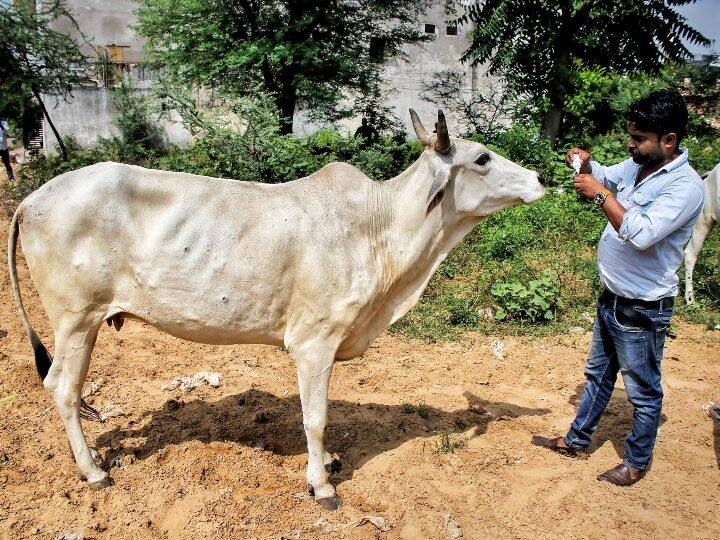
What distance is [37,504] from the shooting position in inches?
141

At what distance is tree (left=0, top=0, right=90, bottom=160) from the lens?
1220cm

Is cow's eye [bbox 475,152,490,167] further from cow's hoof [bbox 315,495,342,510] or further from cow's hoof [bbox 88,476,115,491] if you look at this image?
cow's hoof [bbox 88,476,115,491]

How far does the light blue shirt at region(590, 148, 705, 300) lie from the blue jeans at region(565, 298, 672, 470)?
0.55ft

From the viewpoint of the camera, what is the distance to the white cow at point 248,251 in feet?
11.5

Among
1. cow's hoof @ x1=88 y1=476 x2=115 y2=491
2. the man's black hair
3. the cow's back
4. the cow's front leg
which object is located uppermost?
the man's black hair

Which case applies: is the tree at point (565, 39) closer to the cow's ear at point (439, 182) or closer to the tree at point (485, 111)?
the tree at point (485, 111)

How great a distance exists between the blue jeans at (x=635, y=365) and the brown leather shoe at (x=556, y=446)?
39cm

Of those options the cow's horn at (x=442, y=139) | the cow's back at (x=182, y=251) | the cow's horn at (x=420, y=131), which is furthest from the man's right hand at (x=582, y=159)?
the cow's back at (x=182, y=251)

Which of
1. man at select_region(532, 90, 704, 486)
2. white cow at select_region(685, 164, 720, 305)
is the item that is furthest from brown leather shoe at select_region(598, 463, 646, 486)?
white cow at select_region(685, 164, 720, 305)

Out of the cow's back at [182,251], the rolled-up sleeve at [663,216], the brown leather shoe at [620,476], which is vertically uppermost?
the rolled-up sleeve at [663,216]

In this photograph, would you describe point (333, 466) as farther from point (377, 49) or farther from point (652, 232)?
point (377, 49)

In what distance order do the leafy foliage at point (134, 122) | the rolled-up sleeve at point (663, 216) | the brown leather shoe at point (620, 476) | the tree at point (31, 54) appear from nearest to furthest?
1. the rolled-up sleeve at point (663, 216)
2. the brown leather shoe at point (620, 476)
3. the tree at point (31, 54)
4. the leafy foliage at point (134, 122)

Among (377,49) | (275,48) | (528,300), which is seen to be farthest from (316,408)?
(377,49)

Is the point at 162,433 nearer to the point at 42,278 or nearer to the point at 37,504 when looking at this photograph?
the point at 37,504
